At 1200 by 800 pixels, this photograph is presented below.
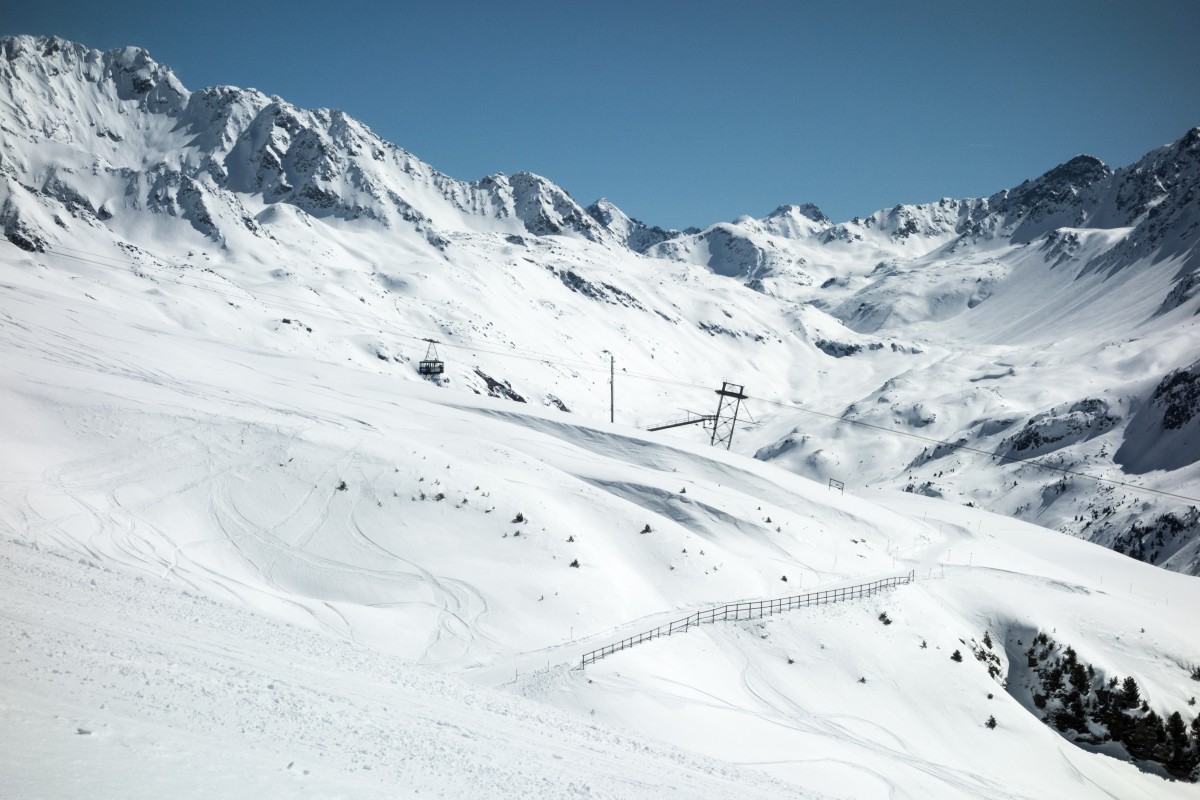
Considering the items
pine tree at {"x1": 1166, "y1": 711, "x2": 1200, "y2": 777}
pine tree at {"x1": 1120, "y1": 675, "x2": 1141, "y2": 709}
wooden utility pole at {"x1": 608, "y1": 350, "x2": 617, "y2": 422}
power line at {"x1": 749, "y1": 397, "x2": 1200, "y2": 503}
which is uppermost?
power line at {"x1": 749, "y1": 397, "x2": 1200, "y2": 503}

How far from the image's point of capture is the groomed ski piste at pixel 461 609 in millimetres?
14766

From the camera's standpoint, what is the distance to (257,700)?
15.5 m

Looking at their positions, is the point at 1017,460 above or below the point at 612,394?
above

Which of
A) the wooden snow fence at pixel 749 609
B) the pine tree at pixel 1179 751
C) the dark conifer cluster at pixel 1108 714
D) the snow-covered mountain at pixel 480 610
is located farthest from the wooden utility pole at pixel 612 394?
the pine tree at pixel 1179 751

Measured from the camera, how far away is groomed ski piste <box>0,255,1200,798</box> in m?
14.8

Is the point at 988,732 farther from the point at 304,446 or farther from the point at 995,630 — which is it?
the point at 304,446

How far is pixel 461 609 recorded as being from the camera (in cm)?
3108

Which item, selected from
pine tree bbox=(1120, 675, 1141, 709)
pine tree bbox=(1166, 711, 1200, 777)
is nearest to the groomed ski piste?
pine tree bbox=(1120, 675, 1141, 709)

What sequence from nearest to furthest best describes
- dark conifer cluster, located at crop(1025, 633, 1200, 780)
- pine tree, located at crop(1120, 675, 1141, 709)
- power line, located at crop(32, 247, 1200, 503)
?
dark conifer cluster, located at crop(1025, 633, 1200, 780) → pine tree, located at crop(1120, 675, 1141, 709) → power line, located at crop(32, 247, 1200, 503)

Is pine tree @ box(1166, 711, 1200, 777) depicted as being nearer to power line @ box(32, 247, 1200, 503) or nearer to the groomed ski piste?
the groomed ski piste

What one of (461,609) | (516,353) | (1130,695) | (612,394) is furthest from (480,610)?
(516,353)

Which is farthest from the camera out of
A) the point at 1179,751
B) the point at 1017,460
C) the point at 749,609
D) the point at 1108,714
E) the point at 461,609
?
the point at 1017,460

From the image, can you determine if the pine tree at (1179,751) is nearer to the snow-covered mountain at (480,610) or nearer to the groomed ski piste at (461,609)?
the snow-covered mountain at (480,610)

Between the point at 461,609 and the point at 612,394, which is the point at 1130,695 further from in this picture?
the point at 612,394
